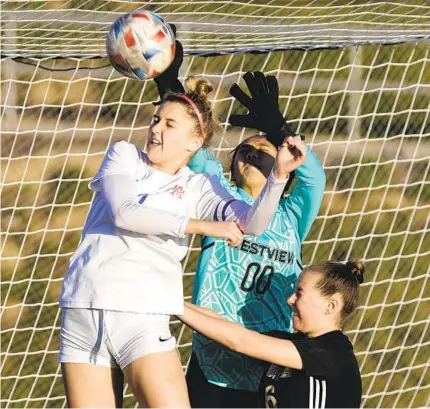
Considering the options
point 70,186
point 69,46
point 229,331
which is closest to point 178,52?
point 229,331

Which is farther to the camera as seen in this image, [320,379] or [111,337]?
[320,379]

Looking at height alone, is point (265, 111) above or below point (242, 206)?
above

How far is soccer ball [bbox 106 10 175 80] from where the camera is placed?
11.2 ft

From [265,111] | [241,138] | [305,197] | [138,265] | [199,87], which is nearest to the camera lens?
[138,265]

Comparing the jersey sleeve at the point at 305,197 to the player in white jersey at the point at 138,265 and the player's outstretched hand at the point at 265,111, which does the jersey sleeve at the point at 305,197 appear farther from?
the player in white jersey at the point at 138,265

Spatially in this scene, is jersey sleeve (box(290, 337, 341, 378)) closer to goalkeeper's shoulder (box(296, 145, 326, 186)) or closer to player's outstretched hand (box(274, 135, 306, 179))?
player's outstretched hand (box(274, 135, 306, 179))

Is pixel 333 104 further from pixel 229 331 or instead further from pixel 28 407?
pixel 229 331

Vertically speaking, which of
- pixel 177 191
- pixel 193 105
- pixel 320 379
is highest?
pixel 193 105

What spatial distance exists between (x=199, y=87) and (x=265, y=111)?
0.27 meters

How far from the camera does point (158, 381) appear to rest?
9.38 ft

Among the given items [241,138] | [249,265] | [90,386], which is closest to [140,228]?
[90,386]

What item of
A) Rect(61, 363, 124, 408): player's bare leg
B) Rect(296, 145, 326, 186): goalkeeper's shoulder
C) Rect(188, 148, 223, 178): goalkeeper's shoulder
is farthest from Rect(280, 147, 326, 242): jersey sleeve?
Rect(61, 363, 124, 408): player's bare leg

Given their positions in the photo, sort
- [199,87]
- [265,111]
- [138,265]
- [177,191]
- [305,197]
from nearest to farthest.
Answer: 1. [138,265]
2. [177,191]
3. [199,87]
4. [265,111]
5. [305,197]

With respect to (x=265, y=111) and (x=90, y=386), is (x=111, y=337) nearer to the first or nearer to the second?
(x=90, y=386)
